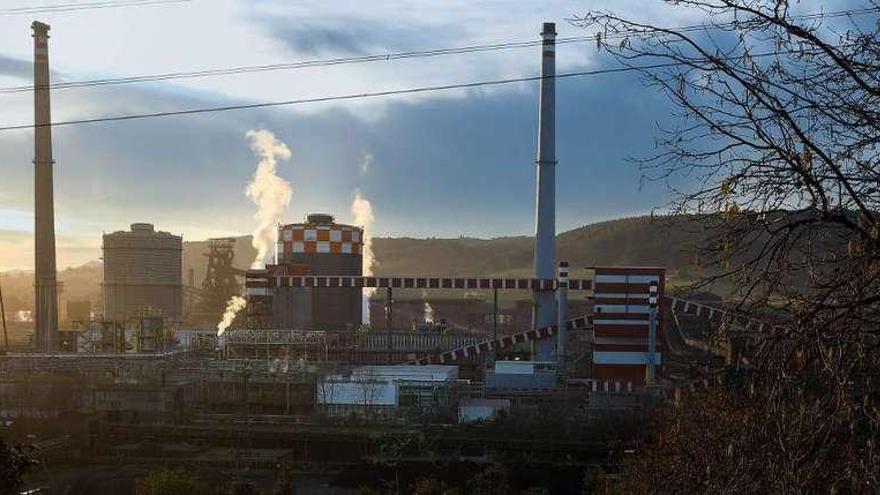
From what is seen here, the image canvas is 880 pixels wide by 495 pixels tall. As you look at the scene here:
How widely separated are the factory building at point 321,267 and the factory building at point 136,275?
10.1m

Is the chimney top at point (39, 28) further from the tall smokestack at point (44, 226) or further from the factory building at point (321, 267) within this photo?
the factory building at point (321, 267)

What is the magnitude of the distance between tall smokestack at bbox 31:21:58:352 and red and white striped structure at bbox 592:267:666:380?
2310 centimetres

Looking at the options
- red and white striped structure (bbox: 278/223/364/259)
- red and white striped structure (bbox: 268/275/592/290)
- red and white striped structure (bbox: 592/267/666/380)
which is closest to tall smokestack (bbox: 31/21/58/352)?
red and white striped structure (bbox: 268/275/592/290)

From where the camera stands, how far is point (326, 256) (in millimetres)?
41906

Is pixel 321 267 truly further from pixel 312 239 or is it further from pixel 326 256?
pixel 312 239

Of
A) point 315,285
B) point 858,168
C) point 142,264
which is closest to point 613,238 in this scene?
point 142,264

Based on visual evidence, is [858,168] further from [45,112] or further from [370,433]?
[45,112]

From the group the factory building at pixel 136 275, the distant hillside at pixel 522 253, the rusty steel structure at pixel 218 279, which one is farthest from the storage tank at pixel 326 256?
the distant hillside at pixel 522 253

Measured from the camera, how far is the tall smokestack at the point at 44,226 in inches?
1406

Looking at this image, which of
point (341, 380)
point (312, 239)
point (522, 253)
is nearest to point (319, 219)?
point (312, 239)

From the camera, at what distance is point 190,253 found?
4889 inches

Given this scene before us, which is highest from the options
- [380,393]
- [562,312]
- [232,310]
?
[562,312]

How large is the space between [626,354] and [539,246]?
908cm

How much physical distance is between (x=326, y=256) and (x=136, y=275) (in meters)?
13.1
